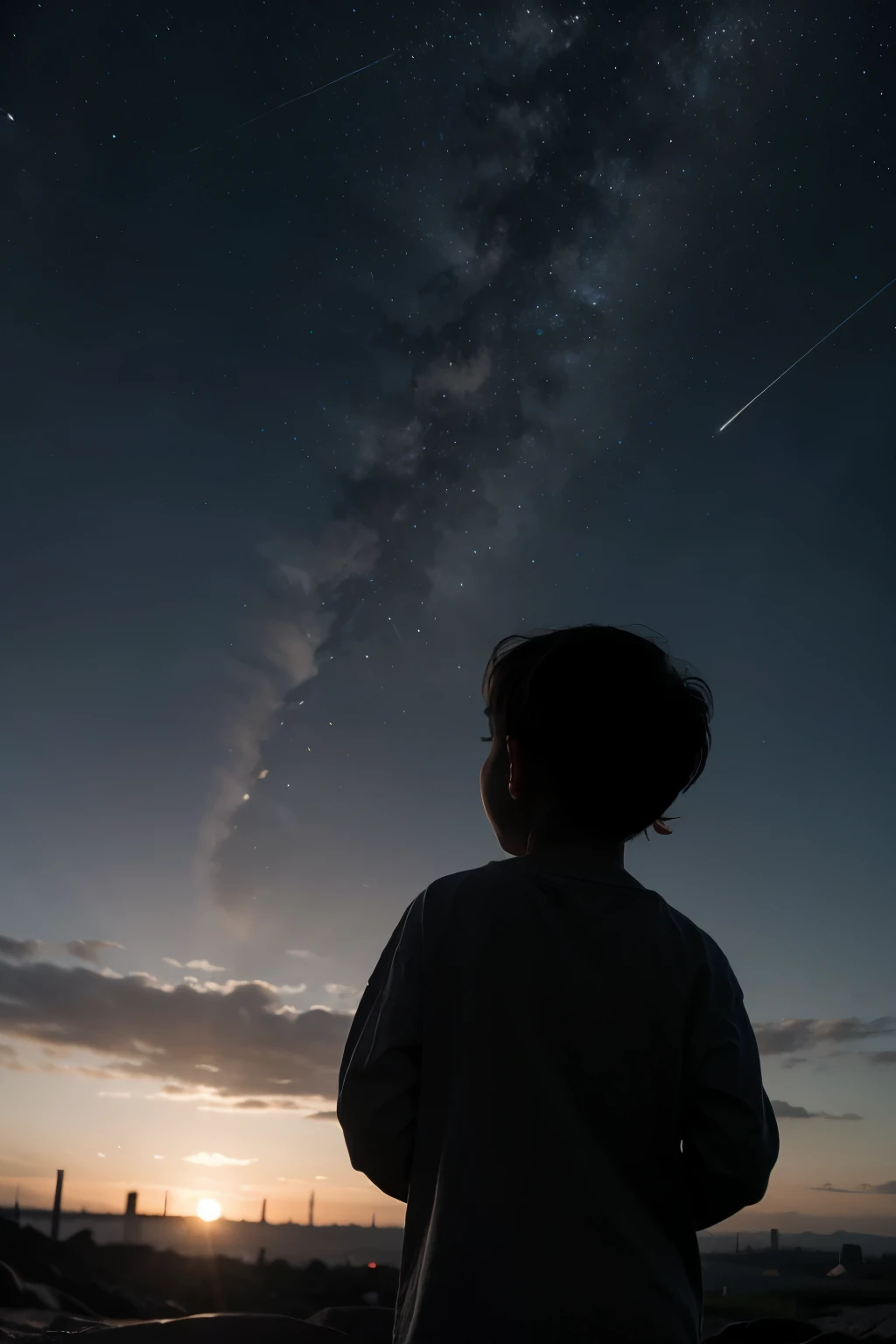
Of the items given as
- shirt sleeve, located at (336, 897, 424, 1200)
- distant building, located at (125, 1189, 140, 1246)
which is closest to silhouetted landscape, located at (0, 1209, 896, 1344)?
distant building, located at (125, 1189, 140, 1246)

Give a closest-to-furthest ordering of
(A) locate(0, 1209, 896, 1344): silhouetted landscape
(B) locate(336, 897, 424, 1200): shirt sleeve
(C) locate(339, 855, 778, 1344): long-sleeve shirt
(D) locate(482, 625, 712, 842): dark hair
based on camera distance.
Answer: (C) locate(339, 855, 778, 1344): long-sleeve shirt → (B) locate(336, 897, 424, 1200): shirt sleeve → (D) locate(482, 625, 712, 842): dark hair → (A) locate(0, 1209, 896, 1344): silhouetted landscape

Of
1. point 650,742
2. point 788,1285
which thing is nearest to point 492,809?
point 650,742

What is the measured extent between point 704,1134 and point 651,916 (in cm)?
23

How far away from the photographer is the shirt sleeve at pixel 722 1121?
790 millimetres

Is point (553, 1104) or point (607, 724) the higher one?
point (607, 724)

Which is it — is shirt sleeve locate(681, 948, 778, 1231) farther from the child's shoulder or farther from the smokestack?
the smokestack

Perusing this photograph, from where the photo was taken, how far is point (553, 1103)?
2.43 feet

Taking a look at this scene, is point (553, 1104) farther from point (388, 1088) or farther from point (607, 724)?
point (607, 724)

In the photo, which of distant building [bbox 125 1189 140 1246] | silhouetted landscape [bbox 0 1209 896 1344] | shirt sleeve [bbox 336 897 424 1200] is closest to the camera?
shirt sleeve [bbox 336 897 424 1200]

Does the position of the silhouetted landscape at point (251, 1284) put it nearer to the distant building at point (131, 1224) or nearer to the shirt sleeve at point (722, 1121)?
the distant building at point (131, 1224)

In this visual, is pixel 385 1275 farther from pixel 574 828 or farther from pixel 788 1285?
pixel 574 828

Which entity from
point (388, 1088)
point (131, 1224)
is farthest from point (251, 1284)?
point (388, 1088)

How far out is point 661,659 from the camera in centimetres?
103

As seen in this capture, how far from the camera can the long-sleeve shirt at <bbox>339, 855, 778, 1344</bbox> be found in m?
0.67
